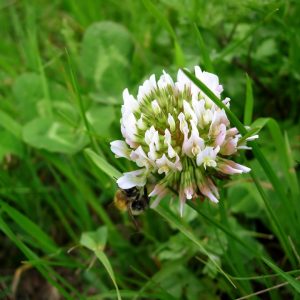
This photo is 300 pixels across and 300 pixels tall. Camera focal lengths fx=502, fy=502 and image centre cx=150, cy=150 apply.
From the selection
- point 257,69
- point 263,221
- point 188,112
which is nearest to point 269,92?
point 257,69

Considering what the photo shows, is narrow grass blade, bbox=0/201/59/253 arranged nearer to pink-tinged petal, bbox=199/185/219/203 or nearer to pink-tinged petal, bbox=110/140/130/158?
pink-tinged petal, bbox=110/140/130/158

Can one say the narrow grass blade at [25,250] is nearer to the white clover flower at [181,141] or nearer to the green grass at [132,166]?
the green grass at [132,166]

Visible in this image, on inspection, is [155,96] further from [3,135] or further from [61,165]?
[3,135]

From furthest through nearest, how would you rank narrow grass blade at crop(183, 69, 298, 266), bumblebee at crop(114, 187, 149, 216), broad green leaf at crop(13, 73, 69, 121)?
broad green leaf at crop(13, 73, 69, 121) < bumblebee at crop(114, 187, 149, 216) < narrow grass blade at crop(183, 69, 298, 266)

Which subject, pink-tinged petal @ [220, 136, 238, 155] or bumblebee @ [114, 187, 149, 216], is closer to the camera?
pink-tinged petal @ [220, 136, 238, 155]

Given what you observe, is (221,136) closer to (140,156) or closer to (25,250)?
(140,156)

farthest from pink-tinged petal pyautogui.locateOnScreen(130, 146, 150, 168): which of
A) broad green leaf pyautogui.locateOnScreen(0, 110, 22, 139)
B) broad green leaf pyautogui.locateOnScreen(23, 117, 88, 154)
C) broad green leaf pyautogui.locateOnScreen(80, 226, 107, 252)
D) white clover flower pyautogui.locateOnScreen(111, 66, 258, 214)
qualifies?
broad green leaf pyautogui.locateOnScreen(0, 110, 22, 139)
